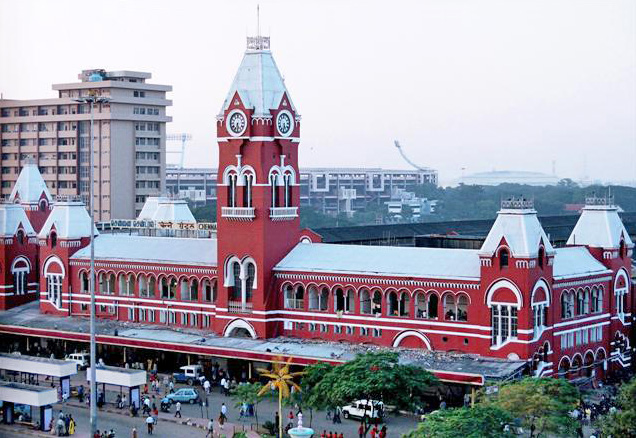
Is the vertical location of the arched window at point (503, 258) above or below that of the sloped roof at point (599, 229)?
below

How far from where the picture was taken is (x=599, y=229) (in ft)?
204

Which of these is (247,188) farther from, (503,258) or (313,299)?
(503,258)

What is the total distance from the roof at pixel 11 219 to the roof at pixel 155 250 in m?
5.97

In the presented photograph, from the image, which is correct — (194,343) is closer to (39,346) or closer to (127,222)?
(39,346)

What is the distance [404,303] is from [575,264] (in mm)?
9575

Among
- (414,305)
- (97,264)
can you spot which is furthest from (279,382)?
(97,264)

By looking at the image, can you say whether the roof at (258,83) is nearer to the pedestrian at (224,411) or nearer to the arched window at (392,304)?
the arched window at (392,304)

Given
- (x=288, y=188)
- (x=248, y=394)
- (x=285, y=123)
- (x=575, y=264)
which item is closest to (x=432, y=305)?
(x=575, y=264)

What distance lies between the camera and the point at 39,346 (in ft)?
226

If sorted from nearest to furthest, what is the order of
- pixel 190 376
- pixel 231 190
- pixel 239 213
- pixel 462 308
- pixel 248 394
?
pixel 248 394 → pixel 462 308 → pixel 190 376 → pixel 239 213 → pixel 231 190

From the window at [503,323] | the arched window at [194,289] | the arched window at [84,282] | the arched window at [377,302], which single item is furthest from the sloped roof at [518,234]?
the arched window at [84,282]

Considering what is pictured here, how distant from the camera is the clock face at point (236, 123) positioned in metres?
61.6

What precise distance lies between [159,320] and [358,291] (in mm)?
14523

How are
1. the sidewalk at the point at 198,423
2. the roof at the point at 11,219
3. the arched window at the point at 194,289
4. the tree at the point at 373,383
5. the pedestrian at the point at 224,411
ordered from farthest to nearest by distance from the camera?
the roof at the point at 11,219 < the arched window at the point at 194,289 < the pedestrian at the point at 224,411 < the sidewalk at the point at 198,423 < the tree at the point at 373,383
